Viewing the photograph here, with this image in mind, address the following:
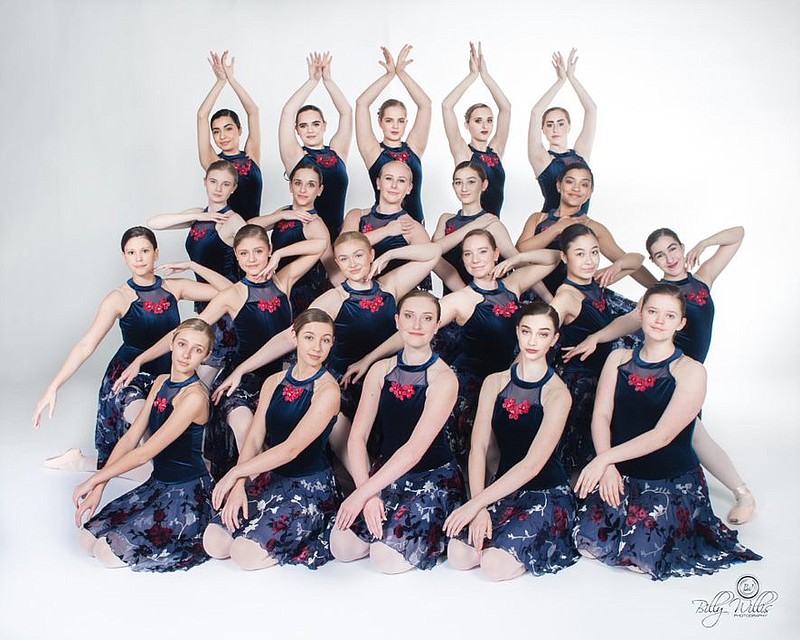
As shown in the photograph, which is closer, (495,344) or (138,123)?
(495,344)

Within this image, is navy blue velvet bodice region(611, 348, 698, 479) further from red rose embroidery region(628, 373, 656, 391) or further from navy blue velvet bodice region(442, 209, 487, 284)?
navy blue velvet bodice region(442, 209, 487, 284)

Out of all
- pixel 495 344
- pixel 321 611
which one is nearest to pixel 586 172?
pixel 495 344

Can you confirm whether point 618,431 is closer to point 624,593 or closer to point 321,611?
point 624,593

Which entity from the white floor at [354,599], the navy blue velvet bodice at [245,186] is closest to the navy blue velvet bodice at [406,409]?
the white floor at [354,599]

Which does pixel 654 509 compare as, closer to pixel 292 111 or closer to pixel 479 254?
pixel 479 254

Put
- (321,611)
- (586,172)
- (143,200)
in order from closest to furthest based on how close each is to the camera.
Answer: (321,611) < (586,172) < (143,200)

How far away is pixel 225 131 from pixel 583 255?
2321 mm

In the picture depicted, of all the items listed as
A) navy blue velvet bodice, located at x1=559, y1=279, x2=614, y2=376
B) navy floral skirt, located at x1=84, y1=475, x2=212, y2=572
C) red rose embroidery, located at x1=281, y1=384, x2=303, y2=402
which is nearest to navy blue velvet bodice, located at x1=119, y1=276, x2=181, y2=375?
navy floral skirt, located at x1=84, y1=475, x2=212, y2=572

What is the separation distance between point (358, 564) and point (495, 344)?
1422mm

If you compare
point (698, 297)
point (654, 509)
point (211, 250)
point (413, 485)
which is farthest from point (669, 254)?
point (211, 250)

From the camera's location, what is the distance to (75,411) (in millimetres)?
6984

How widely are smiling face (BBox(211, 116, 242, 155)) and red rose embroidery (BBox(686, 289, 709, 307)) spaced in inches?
111

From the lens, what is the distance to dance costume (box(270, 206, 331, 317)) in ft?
20.6

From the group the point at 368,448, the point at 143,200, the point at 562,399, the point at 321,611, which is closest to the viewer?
the point at 321,611
